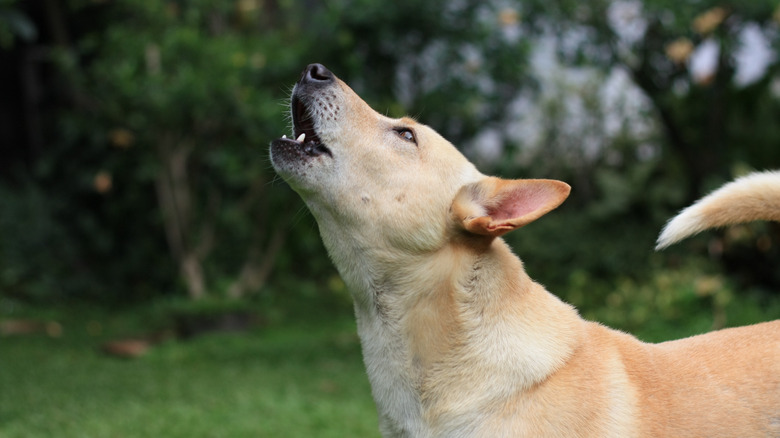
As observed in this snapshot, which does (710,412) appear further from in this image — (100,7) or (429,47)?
(100,7)

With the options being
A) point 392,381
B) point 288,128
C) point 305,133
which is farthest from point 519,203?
point 288,128

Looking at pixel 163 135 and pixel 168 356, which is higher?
pixel 163 135

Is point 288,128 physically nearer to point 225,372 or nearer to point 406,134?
point 225,372

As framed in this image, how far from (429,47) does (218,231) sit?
3.60 meters

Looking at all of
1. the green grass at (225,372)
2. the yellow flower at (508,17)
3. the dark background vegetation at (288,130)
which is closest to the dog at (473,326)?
the green grass at (225,372)

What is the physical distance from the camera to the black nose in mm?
2836

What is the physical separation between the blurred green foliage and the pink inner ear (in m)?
4.02

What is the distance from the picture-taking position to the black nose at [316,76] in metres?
2.84

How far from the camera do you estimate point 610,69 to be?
798 cm

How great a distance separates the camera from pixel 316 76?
286 cm

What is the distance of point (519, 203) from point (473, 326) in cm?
44

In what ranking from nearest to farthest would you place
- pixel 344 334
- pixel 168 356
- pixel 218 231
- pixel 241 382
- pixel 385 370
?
pixel 385 370, pixel 241 382, pixel 168 356, pixel 344 334, pixel 218 231

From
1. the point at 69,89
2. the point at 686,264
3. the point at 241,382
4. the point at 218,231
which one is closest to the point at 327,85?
the point at 241,382

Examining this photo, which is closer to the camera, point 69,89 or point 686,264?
point 686,264
